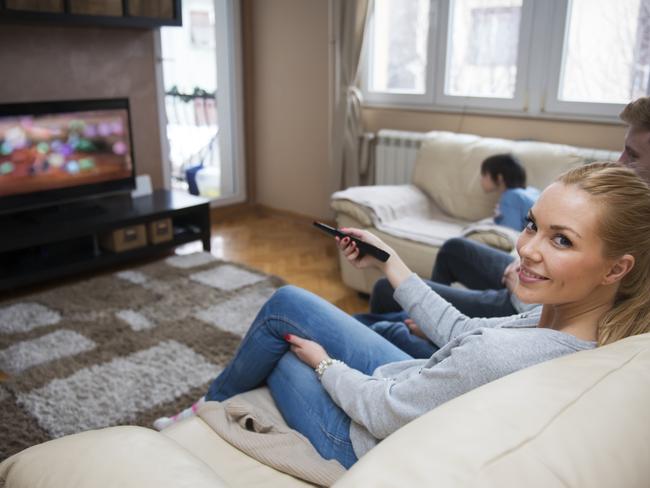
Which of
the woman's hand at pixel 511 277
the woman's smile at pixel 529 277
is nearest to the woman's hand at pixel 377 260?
the woman's smile at pixel 529 277

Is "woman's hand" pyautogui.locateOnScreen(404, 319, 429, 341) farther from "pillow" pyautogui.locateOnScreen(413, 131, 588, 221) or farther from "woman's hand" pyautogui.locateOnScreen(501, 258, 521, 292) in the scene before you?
"pillow" pyautogui.locateOnScreen(413, 131, 588, 221)

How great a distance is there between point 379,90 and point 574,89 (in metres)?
1.38

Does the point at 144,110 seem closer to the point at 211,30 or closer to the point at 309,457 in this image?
the point at 211,30

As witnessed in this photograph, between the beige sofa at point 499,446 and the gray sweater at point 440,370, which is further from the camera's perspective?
the gray sweater at point 440,370

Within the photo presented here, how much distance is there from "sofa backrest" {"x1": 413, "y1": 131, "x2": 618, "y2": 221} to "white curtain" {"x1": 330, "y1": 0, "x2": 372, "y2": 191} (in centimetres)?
70

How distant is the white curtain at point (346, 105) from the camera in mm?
3988

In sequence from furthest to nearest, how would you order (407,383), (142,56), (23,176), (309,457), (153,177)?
1. (153,177)
2. (142,56)
3. (23,176)
4. (309,457)
5. (407,383)

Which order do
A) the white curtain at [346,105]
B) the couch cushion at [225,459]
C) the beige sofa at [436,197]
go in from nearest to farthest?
the couch cushion at [225,459] < the beige sofa at [436,197] < the white curtain at [346,105]

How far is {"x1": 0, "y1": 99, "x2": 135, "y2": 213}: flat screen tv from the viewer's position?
318 centimetres

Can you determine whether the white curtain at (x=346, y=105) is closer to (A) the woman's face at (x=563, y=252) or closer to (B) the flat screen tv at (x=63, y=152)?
(B) the flat screen tv at (x=63, y=152)

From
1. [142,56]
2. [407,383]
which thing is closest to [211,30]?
[142,56]

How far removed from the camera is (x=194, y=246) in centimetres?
412

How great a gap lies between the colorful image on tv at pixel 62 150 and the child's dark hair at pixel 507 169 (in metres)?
2.18

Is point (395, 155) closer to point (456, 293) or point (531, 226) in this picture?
point (456, 293)
